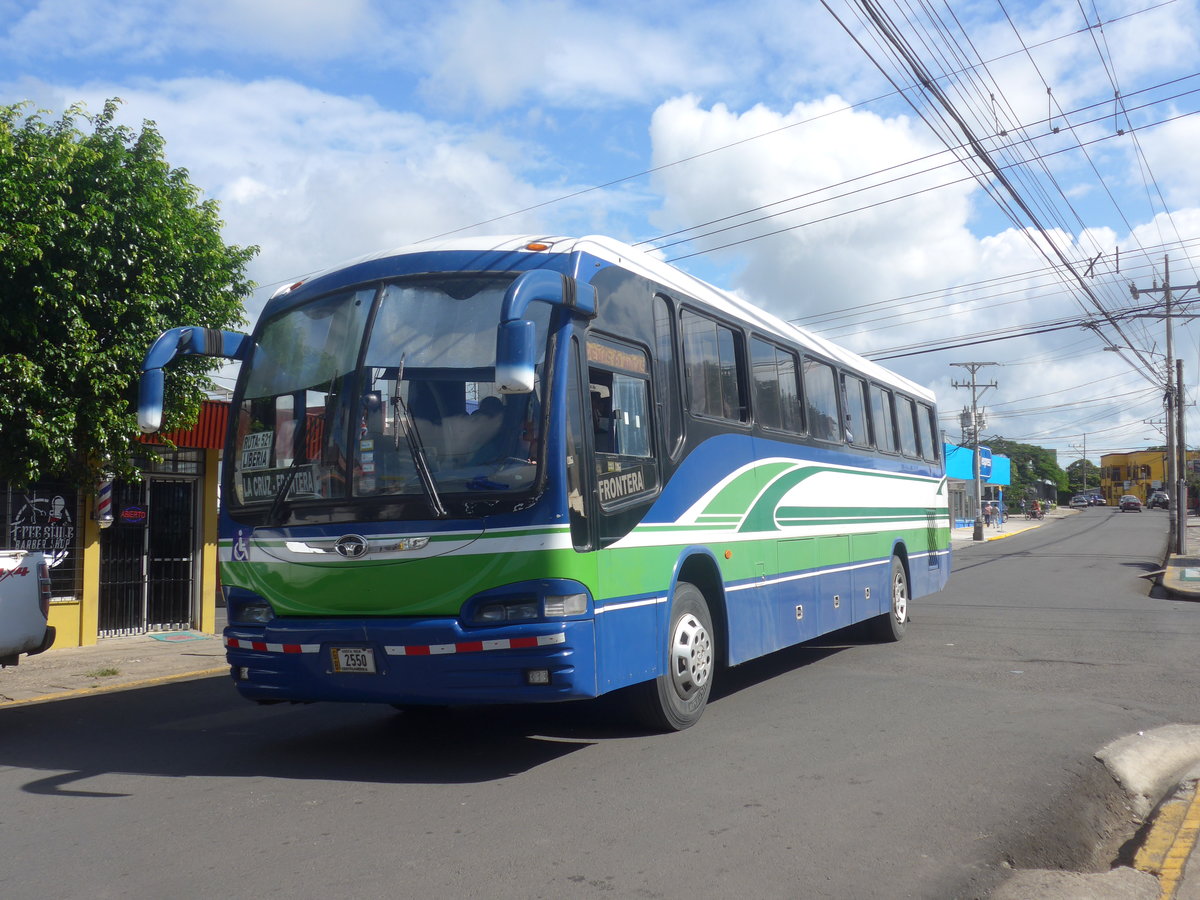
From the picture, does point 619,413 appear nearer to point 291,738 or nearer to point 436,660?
point 436,660

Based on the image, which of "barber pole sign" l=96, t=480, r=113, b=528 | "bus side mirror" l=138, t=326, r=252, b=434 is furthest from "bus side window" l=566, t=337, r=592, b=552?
"barber pole sign" l=96, t=480, r=113, b=528

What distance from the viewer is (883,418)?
13.5 meters

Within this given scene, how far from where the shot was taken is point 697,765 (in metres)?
6.62

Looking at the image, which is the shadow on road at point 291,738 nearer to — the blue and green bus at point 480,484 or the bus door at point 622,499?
the blue and green bus at point 480,484

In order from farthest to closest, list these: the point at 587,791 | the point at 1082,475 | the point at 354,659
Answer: the point at 1082,475 < the point at 354,659 < the point at 587,791

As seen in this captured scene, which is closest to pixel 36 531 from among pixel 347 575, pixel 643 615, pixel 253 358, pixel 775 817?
pixel 253 358

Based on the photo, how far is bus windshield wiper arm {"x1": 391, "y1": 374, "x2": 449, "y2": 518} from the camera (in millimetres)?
6285

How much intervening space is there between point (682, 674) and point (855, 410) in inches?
221

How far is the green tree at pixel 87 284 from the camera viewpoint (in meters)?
11.4

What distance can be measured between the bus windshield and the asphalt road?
1779 mm

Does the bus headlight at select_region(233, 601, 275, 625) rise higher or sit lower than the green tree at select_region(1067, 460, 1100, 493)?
lower

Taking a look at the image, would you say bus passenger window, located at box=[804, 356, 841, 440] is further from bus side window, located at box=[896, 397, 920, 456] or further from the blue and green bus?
bus side window, located at box=[896, 397, 920, 456]

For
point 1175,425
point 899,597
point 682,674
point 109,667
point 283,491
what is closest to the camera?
point 283,491

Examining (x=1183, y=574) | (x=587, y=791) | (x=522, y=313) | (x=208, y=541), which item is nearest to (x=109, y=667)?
(x=208, y=541)
